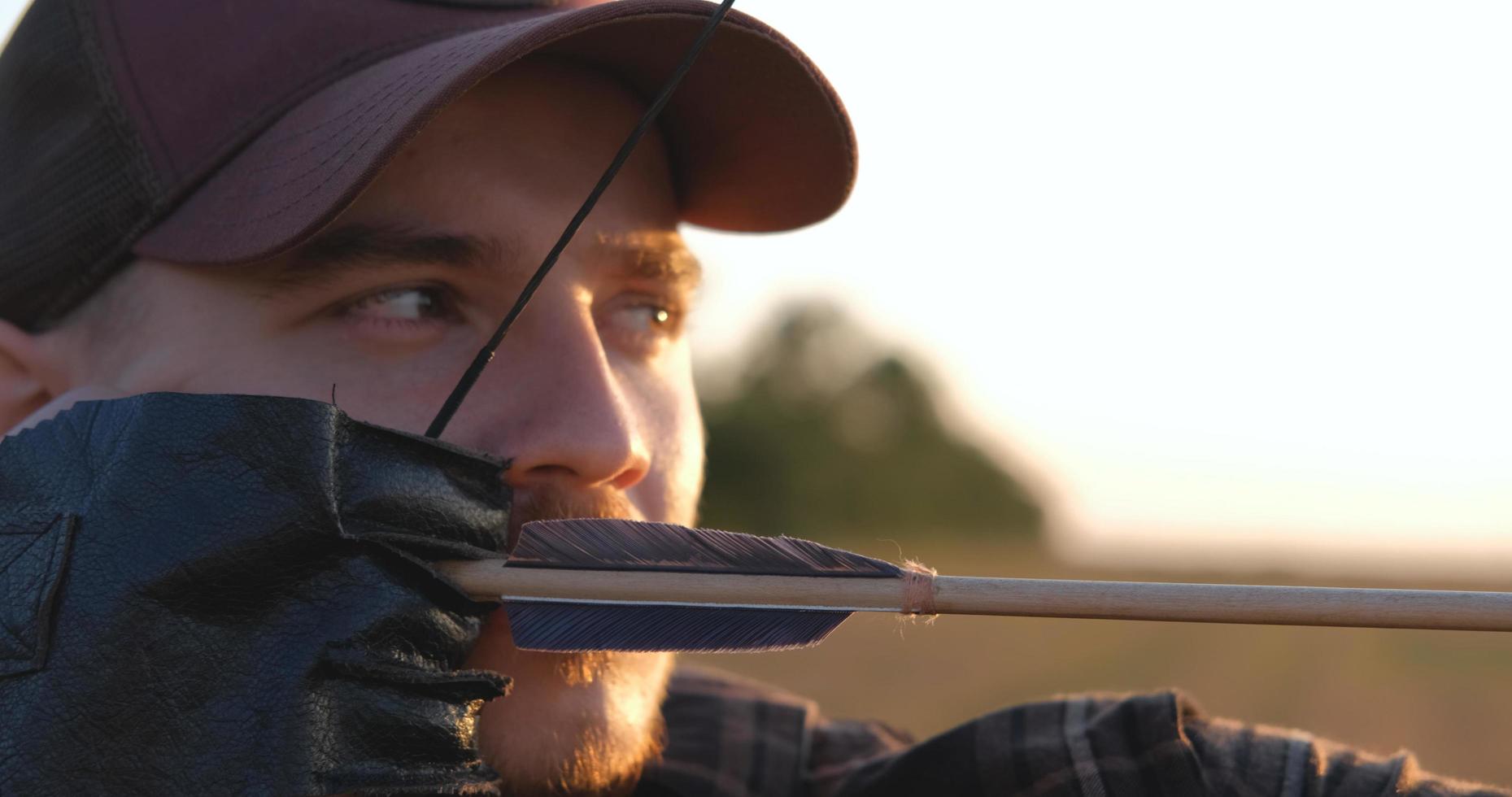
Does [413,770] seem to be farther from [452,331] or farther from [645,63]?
[645,63]

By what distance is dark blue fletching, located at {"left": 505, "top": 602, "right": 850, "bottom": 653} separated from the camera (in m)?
1.31

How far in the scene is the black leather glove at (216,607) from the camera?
1.24m

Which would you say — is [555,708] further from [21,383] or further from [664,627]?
[21,383]

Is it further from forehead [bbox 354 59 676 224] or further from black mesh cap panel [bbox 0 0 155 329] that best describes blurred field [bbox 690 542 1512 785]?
black mesh cap panel [bbox 0 0 155 329]

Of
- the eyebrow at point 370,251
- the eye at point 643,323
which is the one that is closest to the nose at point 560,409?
the eyebrow at point 370,251

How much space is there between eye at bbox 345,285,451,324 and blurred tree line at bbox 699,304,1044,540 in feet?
66.6

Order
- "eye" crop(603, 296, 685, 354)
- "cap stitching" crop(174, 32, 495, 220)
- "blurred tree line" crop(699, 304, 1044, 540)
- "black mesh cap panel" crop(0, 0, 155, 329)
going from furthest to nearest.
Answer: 1. "blurred tree line" crop(699, 304, 1044, 540)
2. "eye" crop(603, 296, 685, 354)
3. "black mesh cap panel" crop(0, 0, 155, 329)
4. "cap stitching" crop(174, 32, 495, 220)

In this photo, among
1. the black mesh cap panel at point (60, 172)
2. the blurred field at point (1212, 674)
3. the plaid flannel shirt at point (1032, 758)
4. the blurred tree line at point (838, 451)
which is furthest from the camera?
the blurred tree line at point (838, 451)

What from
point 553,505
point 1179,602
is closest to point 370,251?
point 553,505

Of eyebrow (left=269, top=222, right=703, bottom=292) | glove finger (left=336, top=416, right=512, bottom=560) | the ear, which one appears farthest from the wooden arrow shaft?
the ear

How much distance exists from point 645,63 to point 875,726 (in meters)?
1.16

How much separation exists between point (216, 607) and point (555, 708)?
49cm

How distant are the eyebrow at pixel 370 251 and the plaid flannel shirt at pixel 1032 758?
92cm

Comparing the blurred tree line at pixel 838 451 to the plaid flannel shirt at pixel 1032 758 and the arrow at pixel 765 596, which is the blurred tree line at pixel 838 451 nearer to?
the plaid flannel shirt at pixel 1032 758
